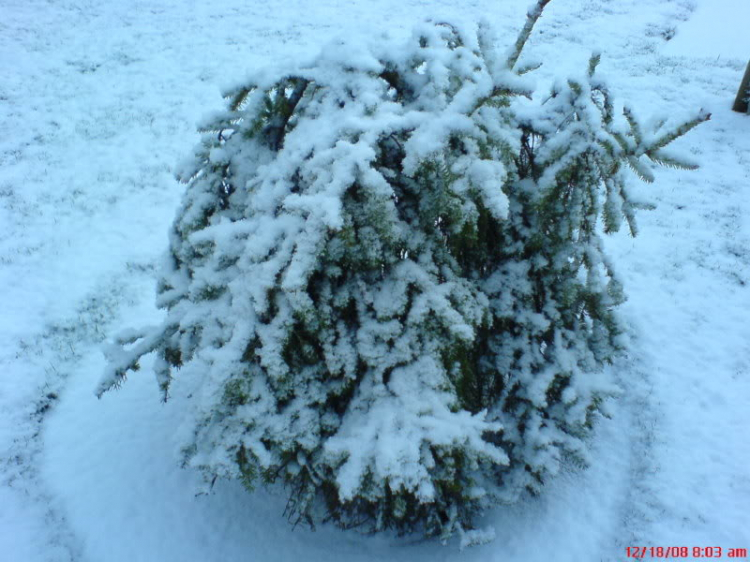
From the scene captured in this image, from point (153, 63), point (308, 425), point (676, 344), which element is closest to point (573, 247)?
point (308, 425)

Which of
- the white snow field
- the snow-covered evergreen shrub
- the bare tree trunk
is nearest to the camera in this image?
the snow-covered evergreen shrub

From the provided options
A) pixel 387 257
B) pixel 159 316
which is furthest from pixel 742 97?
pixel 159 316

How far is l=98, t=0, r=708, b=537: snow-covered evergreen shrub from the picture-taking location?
9.20 feet

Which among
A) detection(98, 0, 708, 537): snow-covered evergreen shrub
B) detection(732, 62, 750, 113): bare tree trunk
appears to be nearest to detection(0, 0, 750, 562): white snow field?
detection(732, 62, 750, 113): bare tree trunk

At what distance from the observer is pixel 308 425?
3184 millimetres

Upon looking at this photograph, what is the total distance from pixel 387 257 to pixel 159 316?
13.4 feet

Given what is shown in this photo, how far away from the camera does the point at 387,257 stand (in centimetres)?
299

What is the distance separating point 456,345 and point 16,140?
9.43 metres

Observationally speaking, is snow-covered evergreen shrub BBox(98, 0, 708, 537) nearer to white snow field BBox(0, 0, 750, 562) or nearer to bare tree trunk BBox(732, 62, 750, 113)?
white snow field BBox(0, 0, 750, 562)

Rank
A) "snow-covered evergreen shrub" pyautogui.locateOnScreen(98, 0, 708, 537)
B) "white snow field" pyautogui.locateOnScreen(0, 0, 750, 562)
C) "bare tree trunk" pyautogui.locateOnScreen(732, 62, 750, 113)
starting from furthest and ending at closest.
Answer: "bare tree trunk" pyautogui.locateOnScreen(732, 62, 750, 113) < "white snow field" pyautogui.locateOnScreen(0, 0, 750, 562) < "snow-covered evergreen shrub" pyautogui.locateOnScreen(98, 0, 708, 537)

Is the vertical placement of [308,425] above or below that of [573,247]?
below

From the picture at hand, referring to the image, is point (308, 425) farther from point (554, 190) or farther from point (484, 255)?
point (554, 190)

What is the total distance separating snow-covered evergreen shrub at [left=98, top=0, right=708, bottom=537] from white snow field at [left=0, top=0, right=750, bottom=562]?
1.73ft

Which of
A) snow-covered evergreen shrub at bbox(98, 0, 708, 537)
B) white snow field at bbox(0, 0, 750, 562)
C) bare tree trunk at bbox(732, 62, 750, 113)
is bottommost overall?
white snow field at bbox(0, 0, 750, 562)
